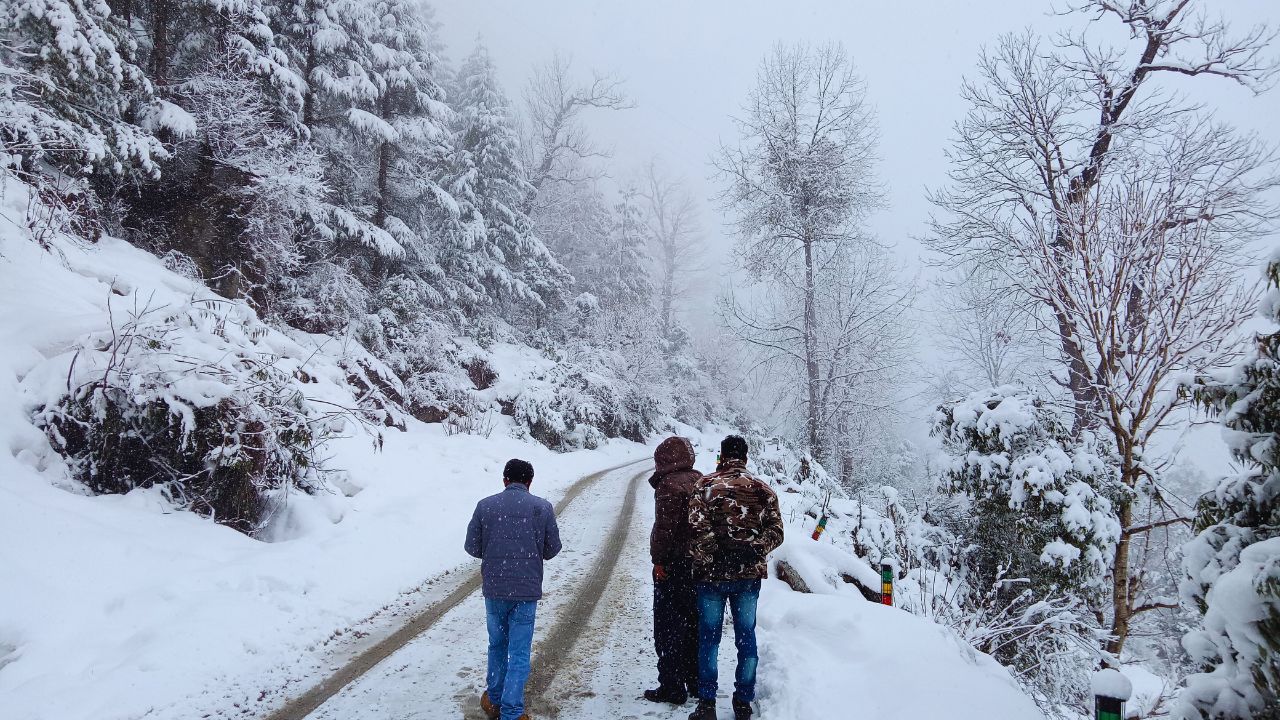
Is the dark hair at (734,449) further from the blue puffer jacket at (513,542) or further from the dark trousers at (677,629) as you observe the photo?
the blue puffer jacket at (513,542)

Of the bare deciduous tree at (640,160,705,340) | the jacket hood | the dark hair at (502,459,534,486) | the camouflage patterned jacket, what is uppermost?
the bare deciduous tree at (640,160,705,340)

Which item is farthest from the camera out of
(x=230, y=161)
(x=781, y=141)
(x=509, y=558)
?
(x=781, y=141)

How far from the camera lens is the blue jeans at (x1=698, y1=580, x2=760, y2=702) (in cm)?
418

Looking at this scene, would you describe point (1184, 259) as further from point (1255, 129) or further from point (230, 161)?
point (230, 161)

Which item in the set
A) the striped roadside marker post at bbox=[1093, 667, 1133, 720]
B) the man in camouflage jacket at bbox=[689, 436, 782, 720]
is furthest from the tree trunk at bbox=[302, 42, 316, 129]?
the striped roadside marker post at bbox=[1093, 667, 1133, 720]

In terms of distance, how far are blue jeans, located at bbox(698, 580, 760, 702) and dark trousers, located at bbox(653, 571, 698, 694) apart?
35cm

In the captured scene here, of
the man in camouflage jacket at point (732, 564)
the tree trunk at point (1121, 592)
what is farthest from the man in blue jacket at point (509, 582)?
the tree trunk at point (1121, 592)

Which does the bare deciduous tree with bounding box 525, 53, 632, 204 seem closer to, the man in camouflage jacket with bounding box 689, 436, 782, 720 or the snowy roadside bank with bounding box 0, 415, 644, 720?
the snowy roadside bank with bounding box 0, 415, 644, 720

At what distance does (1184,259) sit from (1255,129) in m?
4.05

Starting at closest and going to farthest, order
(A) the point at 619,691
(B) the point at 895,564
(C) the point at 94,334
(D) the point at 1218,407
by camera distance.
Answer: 1. (D) the point at 1218,407
2. (A) the point at 619,691
3. (C) the point at 94,334
4. (B) the point at 895,564

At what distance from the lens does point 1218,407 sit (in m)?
2.87

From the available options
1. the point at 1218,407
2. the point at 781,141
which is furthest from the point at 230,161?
the point at 1218,407

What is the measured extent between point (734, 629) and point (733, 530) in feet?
2.47

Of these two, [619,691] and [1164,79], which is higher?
[1164,79]
